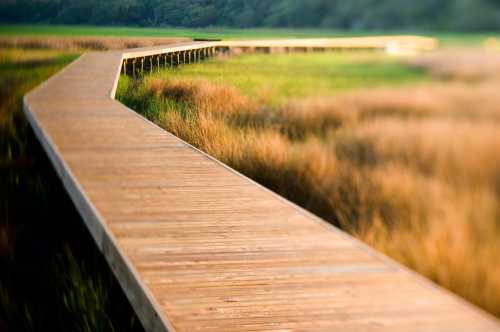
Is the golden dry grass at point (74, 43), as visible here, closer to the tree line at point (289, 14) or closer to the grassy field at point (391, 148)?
the tree line at point (289, 14)

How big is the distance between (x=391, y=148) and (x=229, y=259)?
0.83m

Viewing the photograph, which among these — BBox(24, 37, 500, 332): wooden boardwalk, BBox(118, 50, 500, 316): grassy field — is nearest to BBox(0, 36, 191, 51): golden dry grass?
BBox(118, 50, 500, 316): grassy field

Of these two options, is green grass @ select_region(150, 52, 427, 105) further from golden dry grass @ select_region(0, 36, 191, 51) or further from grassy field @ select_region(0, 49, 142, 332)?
golden dry grass @ select_region(0, 36, 191, 51)

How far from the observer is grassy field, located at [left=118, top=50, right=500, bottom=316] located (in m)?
1.85

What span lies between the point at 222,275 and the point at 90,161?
243cm

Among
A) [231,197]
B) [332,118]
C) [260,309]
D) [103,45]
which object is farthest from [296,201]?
[103,45]

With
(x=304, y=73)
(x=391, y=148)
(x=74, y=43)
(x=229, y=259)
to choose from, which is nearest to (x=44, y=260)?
(x=304, y=73)

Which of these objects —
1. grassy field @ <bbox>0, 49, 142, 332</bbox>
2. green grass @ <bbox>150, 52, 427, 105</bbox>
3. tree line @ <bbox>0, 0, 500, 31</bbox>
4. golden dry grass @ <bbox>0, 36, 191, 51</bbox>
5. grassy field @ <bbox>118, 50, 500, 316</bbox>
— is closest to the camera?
tree line @ <bbox>0, 0, 500, 31</bbox>

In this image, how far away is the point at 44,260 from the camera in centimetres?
477

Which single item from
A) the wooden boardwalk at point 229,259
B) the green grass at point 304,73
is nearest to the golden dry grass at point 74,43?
the green grass at point 304,73

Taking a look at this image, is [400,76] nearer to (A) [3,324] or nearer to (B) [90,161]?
(A) [3,324]

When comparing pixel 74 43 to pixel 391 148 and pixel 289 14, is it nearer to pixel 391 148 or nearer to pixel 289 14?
pixel 289 14

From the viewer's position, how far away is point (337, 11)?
233 centimetres

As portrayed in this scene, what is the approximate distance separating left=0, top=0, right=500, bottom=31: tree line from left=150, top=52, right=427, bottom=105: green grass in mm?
182
